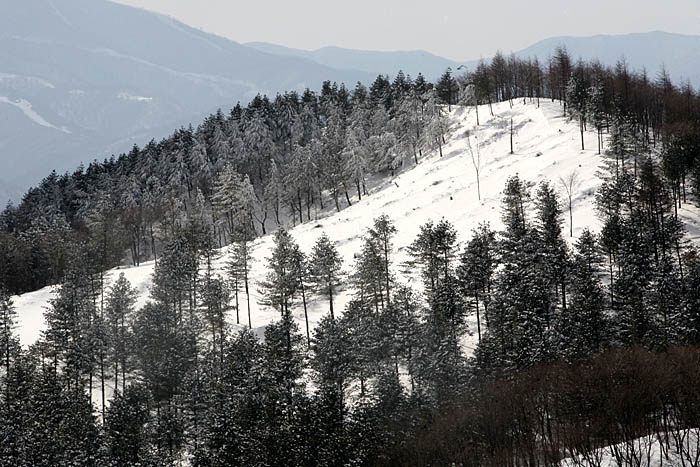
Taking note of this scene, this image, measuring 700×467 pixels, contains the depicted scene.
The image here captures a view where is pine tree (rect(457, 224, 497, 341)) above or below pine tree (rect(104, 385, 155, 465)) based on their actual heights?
above

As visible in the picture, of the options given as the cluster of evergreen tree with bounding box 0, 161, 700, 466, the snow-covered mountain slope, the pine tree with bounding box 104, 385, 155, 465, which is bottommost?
the pine tree with bounding box 104, 385, 155, 465

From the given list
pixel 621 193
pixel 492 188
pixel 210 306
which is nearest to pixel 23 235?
pixel 210 306

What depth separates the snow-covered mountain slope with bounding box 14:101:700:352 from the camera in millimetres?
73625

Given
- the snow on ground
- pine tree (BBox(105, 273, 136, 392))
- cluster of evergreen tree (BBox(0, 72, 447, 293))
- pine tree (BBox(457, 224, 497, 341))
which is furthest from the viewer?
cluster of evergreen tree (BBox(0, 72, 447, 293))

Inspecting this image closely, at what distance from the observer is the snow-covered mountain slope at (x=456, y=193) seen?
73625 mm

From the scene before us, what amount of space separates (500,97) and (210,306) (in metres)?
113

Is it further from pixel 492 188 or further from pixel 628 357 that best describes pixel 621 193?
pixel 628 357

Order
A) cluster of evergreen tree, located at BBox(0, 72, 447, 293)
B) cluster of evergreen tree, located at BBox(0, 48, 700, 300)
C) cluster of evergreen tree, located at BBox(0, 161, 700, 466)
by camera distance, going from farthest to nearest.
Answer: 1. cluster of evergreen tree, located at BBox(0, 72, 447, 293)
2. cluster of evergreen tree, located at BBox(0, 48, 700, 300)
3. cluster of evergreen tree, located at BBox(0, 161, 700, 466)

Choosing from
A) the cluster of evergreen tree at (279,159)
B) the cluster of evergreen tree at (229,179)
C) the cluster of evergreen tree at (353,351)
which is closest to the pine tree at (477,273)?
the cluster of evergreen tree at (353,351)

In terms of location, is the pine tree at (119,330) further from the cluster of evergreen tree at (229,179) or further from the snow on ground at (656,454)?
the snow on ground at (656,454)

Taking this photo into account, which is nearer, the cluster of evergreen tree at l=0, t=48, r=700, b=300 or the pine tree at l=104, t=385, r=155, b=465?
the pine tree at l=104, t=385, r=155, b=465

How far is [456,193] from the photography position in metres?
89.7

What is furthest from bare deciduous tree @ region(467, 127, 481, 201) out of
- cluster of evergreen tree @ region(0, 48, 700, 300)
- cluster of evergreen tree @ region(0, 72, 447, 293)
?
cluster of evergreen tree @ region(0, 72, 447, 293)

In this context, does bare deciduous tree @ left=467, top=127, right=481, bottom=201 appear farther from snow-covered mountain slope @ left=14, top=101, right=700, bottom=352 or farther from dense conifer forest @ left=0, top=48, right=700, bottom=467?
dense conifer forest @ left=0, top=48, right=700, bottom=467
